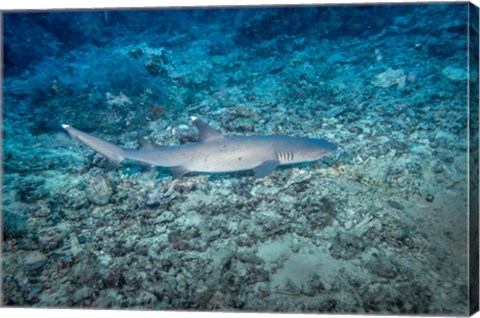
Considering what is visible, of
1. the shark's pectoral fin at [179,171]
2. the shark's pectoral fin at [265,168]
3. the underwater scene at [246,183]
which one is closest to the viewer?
the underwater scene at [246,183]

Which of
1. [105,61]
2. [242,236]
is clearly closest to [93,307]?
[242,236]

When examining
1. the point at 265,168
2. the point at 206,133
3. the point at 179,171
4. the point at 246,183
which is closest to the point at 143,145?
the point at 179,171

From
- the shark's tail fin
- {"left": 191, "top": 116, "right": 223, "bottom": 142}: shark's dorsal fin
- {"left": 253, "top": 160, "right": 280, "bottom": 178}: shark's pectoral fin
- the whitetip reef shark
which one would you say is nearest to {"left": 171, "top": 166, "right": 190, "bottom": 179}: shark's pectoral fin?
the whitetip reef shark

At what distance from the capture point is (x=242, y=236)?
13.5 ft

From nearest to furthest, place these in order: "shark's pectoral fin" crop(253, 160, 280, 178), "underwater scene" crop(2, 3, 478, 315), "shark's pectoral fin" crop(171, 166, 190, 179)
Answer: "underwater scene" crop(2, 3, 478, 315), "shark's pectoral fin" crop(253, 160, 280, 178), "shark's pectoral fin" crop(171, 166, 190, 179)

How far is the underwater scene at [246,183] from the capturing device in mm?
3467

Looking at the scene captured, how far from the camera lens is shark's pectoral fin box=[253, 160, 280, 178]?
178 inches

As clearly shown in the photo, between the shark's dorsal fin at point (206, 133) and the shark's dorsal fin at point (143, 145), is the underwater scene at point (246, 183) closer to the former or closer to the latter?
the shark's dorsal fin at point (206, 133)

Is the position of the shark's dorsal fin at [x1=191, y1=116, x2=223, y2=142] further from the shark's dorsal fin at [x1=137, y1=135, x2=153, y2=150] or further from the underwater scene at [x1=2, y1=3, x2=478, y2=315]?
the shark's dorsal fin at [x1=137, y1=135, x2=153, y2=150]

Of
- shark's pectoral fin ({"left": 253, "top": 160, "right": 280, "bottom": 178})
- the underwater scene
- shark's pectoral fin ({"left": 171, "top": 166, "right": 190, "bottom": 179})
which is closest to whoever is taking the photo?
the underwater scene

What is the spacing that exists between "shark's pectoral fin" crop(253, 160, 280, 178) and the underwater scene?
0.03 metres

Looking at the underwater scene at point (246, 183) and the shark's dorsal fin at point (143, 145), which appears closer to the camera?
the underwater scene at point (246, 183)

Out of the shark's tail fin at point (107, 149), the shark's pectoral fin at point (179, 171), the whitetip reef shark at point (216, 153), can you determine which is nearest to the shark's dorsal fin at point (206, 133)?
the whitetip reef shark at point (216, 153)

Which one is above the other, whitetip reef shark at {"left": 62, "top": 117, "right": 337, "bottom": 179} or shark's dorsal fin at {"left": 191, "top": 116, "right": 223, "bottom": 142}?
shark's dorsal fin at {"left": 191, "top": 116, "right": 223, "bottom": 142}
